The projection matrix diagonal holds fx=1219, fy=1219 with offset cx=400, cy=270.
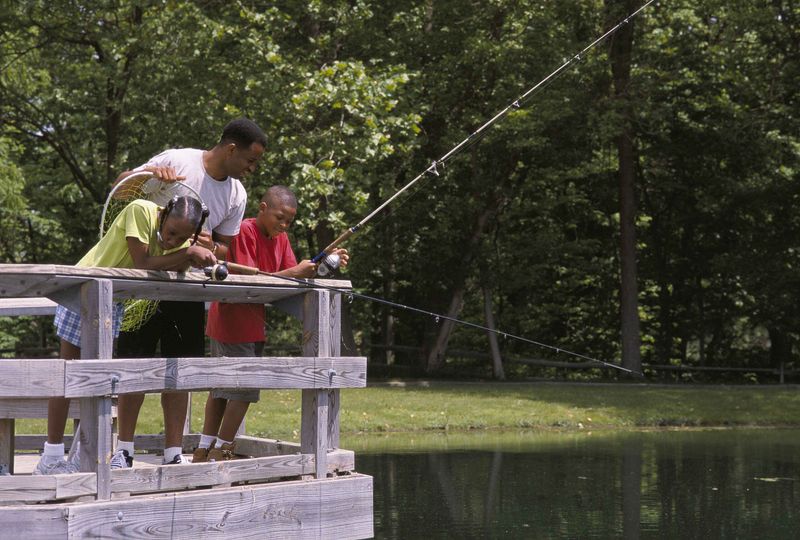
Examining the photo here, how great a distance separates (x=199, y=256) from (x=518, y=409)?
13.7m

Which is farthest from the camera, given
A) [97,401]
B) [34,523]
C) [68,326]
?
[68,326]

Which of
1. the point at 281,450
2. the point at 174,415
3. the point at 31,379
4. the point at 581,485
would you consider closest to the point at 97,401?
the point at 31,379

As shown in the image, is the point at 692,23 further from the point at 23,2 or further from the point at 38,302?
the point at 38,302

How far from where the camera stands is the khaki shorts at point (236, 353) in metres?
6.70

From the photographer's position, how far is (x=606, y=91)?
26953 mm

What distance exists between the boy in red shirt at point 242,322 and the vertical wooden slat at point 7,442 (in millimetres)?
1115

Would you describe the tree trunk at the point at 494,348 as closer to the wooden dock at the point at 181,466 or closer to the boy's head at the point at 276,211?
the boy's head at the point at 276,211

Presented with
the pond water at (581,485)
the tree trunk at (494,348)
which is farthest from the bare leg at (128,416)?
the tree trunk at (494,348)

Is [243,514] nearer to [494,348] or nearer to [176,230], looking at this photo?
[176,230]

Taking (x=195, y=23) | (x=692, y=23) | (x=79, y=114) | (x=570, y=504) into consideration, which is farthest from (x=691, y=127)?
(x=570, y=504)

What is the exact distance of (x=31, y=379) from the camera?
5.10m

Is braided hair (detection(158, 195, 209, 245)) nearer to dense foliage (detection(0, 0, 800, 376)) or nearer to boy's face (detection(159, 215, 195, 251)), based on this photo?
boy's face (detection(159, 215, 195, 251))

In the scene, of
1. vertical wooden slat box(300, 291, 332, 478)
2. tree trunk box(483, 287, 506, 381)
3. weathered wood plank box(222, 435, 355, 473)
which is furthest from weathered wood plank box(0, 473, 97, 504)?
tree trunk box(483, 287, 506, 381)

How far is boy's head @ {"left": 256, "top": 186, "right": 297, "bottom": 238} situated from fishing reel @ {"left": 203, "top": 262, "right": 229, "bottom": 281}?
53.7 inches
